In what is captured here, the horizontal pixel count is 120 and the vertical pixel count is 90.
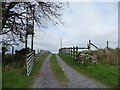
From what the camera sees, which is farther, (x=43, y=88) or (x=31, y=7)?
(x=31, y=7)

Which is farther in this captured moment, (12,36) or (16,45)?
(16,45)

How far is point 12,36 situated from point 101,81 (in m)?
13.4

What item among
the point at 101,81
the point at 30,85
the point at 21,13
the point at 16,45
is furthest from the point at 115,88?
the point at 16,45

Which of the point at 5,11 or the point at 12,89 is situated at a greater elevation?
the point at 5,11

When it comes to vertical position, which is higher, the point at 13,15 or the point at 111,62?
the point at 13,15

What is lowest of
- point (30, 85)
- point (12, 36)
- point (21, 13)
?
point (30, 85)

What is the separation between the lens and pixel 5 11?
24.6 metres

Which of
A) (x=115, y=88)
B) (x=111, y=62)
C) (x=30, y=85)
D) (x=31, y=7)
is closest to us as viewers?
(x=115, y=88)

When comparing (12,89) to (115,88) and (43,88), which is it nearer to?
(43,88)

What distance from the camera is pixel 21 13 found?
25875 millimetres

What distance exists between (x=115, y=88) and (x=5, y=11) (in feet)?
43.8

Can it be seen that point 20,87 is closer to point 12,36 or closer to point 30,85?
point 30,85

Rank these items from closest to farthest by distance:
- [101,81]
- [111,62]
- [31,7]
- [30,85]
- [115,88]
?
[115,88] → [30,85] → [101,81] → [31,7] → [111,62]

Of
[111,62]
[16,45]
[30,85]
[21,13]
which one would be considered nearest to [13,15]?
[21,13]
